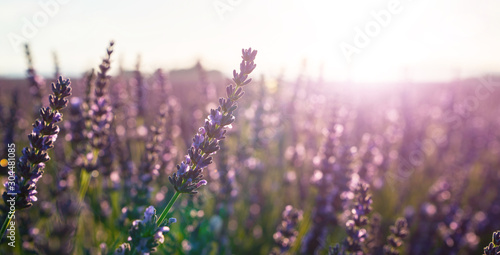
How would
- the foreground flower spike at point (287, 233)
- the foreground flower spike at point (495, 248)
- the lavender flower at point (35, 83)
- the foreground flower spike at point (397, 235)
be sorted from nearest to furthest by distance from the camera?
the foreground flower spike at point (495, 248) < the foreground flower spike at point (397, 235) < the foreground flower spike at point (287, 233) < the lavender flower at point (35, 83)

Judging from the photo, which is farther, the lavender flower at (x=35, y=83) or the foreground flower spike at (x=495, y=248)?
the lavender flower at (x=35, y=83)

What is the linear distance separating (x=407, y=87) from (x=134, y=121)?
207 inches

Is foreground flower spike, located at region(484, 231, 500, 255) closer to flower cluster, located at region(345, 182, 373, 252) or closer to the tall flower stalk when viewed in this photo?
flower cluster, located at region(345, 182, 373, 252)

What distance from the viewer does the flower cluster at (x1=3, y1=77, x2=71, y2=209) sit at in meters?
1.36

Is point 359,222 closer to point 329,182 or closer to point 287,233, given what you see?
point 287,233

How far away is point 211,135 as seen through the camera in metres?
1.41

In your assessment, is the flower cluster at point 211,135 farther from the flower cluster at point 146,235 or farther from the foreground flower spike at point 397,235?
the foreground flower spike at point 397,235

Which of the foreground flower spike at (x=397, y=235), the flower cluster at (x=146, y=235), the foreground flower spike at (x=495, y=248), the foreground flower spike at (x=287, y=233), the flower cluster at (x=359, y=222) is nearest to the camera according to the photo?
the flower cluster at (x=146, y=235)

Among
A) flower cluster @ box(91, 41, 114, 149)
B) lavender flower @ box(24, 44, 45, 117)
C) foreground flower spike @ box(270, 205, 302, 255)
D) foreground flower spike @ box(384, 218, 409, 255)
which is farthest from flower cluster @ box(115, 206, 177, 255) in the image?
lavender flower @ box(24, 44, 45, 117)

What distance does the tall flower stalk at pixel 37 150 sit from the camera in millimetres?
1364

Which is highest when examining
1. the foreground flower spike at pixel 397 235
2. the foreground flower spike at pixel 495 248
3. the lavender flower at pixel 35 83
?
the lavender flower at pixel 35 83

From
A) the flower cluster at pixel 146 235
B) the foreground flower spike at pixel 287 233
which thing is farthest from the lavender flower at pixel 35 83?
the foreground flower spike at pixel 287 233

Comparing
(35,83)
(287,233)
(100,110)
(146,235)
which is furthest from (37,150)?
(35,83)

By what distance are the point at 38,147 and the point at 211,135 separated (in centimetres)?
71
